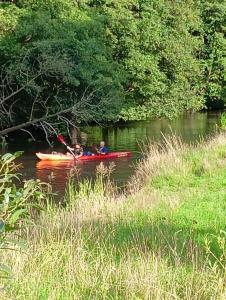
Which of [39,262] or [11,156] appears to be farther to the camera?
[39,262]

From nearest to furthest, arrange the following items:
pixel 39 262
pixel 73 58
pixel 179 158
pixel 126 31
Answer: pixel 39 262 < pixel 179 158 < pixel 73 58 < pixel 126 31

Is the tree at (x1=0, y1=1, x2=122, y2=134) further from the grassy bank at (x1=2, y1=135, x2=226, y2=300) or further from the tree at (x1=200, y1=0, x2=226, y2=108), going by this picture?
the tree at (x1=200, y1=0, x2=226, y2=108)

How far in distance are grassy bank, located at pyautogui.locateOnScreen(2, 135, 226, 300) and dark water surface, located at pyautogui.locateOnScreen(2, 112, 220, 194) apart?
1602 mm

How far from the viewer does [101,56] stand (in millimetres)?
27547

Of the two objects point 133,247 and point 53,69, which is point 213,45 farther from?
point 133,247

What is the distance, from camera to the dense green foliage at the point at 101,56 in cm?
2467

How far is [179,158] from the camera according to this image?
12.4m

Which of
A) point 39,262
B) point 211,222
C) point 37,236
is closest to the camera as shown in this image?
point 39,262

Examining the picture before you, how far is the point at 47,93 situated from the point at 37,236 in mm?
20267

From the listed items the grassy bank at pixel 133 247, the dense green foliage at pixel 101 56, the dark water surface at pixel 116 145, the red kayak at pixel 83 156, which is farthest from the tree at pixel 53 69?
the grassy bank at pixel 133 247

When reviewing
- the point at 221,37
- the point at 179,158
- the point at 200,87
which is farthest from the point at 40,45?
the point at 221,37

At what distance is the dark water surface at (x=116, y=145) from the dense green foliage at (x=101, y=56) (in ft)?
3.73

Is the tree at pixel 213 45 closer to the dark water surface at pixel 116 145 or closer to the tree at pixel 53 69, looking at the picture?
the dark water surface at pixel 116 145

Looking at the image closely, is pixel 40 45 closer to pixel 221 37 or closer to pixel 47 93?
pixel 47 93
